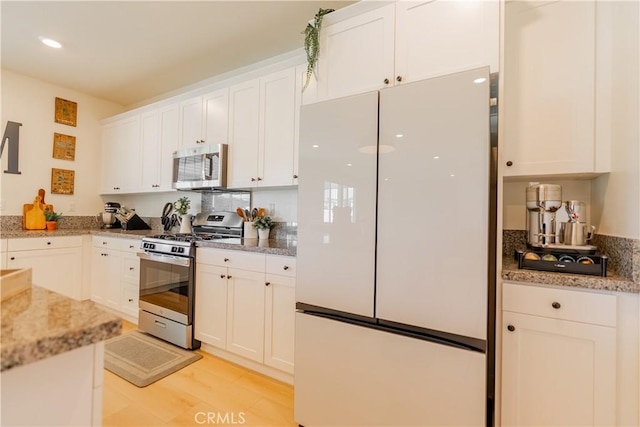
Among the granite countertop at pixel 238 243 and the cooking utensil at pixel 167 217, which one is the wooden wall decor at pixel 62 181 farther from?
the cooking utensil at pixel 167 217

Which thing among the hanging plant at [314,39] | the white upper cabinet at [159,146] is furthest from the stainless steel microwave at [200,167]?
the hanging plant at [314,39]

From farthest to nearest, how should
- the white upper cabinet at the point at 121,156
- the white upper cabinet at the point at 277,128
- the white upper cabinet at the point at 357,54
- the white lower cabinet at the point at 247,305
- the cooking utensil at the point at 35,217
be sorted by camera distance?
the white upper cabinet at the point at 121,156 < the cooking utensil at the point at 35,217 < the white upper cabinet at the point at 277,128 < the white lower cabinet at the point at 247,305 < the white upper cabinet at the point at 357,54

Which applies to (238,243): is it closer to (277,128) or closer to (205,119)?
(277,128)

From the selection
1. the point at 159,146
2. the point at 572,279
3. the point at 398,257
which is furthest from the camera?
the point at 159,146

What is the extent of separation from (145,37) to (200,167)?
3.81ft

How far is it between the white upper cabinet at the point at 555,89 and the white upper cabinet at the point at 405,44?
14.3 inches

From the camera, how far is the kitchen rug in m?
2.12

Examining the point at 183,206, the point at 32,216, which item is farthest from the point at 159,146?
the point at 32,216

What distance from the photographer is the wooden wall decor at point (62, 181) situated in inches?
141

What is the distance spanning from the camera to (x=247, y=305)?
2168 mm

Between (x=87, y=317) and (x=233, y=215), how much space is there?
2352 mm

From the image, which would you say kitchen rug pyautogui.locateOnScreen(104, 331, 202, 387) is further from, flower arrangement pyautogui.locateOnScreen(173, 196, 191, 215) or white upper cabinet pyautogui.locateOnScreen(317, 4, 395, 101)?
white upper cabinet pyautogui.locateOnScreen(317, 4, 395, 101)

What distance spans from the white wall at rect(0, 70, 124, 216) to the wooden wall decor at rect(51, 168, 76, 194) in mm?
45

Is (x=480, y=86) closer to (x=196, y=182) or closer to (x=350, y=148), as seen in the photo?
(x=350, y=148)
